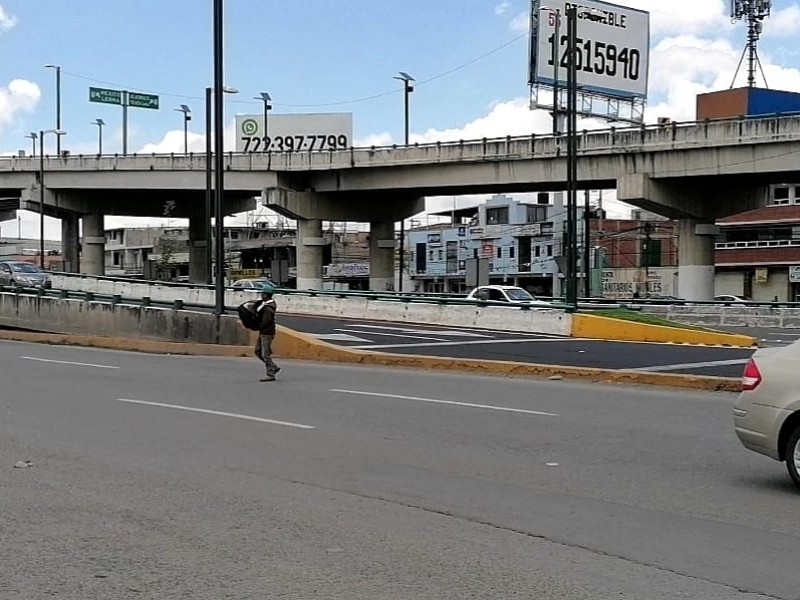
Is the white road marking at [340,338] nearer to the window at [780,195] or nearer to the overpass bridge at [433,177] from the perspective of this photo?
the overpass bridge at [433,177]

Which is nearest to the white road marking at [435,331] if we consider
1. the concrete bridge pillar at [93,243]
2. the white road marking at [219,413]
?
the white road marking at [219,413]

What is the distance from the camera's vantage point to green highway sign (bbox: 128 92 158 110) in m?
69.9

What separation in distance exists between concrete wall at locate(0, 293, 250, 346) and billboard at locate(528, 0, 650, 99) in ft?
111

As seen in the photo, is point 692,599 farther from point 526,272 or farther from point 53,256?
point 53,256

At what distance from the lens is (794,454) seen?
27.8ft

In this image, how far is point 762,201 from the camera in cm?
4788

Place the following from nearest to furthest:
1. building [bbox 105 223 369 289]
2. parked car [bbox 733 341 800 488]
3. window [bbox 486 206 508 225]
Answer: parked car [bbox 733 341 800 488]
window [bbox 486 206 508 225]
building [bbox 105 223 369 289]

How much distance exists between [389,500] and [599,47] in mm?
58345

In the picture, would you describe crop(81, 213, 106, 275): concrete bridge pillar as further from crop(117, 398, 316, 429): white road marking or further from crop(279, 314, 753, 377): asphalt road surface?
crop(117, 398, 316, 429): white road marking

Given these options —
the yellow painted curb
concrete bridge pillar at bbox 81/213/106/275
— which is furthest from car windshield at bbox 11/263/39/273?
the yellow painted curb

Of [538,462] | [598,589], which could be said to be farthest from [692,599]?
[538,462]

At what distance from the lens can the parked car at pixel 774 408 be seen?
843 cm

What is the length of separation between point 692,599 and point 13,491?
5.67 meters

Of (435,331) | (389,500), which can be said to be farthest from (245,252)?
(389,500)
